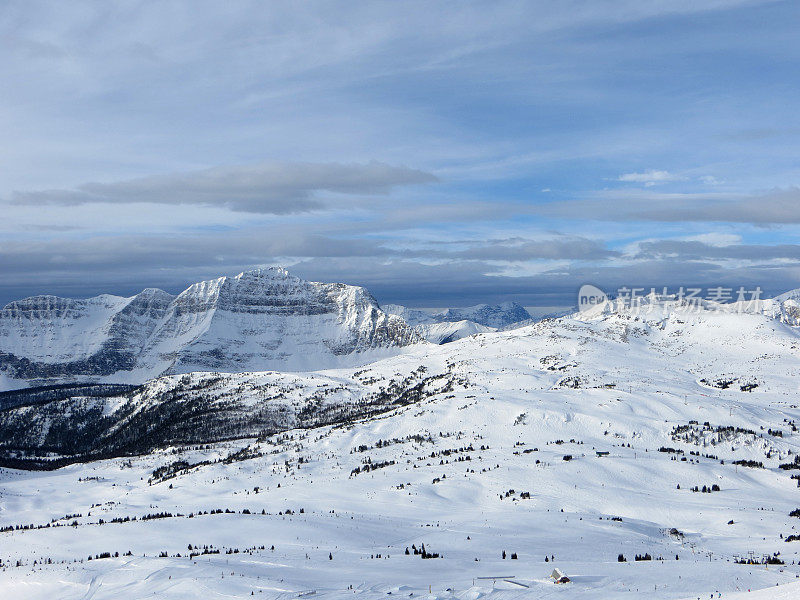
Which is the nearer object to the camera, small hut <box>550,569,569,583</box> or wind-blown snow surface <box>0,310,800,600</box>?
small hut <box>550,569,569,583</box>

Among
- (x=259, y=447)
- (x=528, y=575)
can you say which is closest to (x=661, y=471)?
(x=528, y=575)

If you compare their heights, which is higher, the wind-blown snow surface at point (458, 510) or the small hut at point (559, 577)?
the small hut at point (559, 577)

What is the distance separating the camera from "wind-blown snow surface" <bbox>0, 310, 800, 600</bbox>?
35.8 meters

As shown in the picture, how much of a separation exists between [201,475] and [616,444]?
94.9 meters

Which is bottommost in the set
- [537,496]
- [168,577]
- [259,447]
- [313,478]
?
[259,447]

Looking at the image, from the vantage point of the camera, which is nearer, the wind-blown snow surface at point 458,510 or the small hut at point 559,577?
the small hut at point 559,577

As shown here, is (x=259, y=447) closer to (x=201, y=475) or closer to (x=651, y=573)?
(x=201, y=475)

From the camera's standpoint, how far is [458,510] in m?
77.6

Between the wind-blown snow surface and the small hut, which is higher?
the small hut

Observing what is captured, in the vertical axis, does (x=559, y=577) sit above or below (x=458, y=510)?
above

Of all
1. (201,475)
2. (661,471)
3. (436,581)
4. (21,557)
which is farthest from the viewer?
(201,475)

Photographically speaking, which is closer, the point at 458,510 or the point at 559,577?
the point at 559,577

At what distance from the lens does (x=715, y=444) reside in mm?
133625

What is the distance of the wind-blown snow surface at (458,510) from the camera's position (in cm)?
3576
